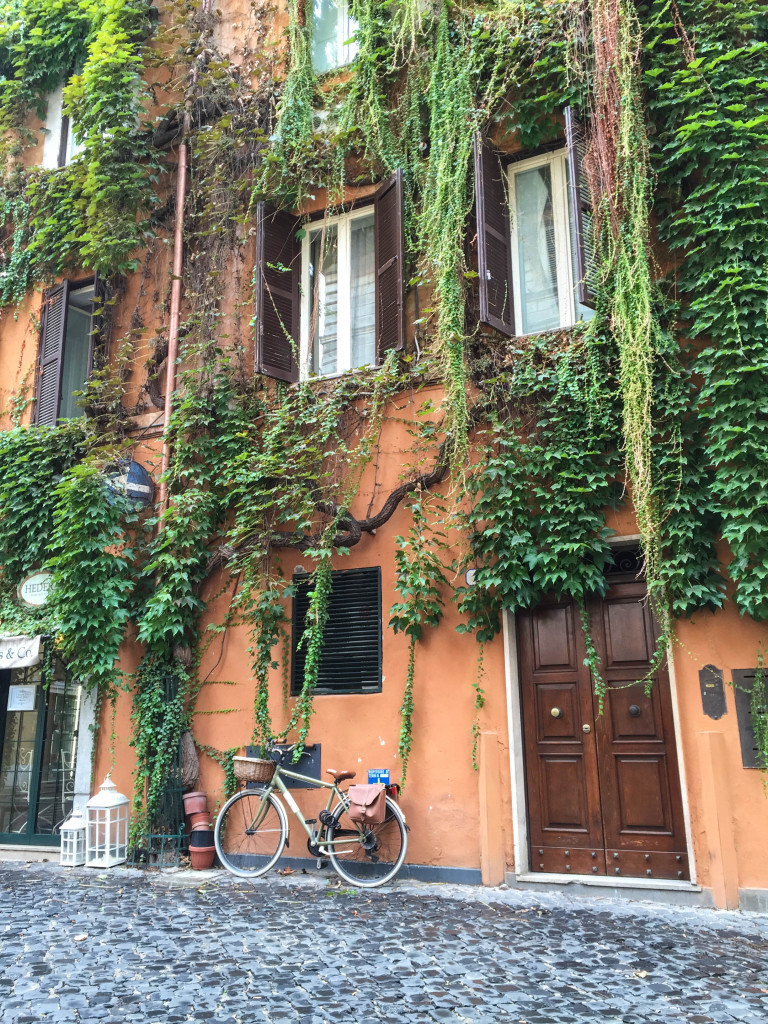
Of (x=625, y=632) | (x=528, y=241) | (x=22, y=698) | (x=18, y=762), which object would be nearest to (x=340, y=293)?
(x=528, y=241)

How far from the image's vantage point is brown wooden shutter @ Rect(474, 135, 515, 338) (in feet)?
24.5

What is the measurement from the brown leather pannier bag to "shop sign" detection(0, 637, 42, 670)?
13.8ft

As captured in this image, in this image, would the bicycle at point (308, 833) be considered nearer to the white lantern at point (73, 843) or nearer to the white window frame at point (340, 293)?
the white lantern at point (73, 843)

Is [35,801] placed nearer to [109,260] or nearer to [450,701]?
[450,701]

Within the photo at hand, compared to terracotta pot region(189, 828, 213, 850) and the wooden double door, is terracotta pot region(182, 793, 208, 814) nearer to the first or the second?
terracotta pot region(189, 828, 213, 850)

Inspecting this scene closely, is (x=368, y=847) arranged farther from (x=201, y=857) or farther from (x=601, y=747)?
(x=601, y=747)

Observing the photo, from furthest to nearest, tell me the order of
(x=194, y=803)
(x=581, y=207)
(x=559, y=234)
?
1. (x=194, y=803)
2. (x=559, y=234)
3. (x=581, y=207)

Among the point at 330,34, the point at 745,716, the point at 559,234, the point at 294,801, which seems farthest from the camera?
the point at 330,34

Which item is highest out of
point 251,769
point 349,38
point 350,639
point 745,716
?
point 349,38

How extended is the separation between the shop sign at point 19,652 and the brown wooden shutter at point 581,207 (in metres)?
6.61

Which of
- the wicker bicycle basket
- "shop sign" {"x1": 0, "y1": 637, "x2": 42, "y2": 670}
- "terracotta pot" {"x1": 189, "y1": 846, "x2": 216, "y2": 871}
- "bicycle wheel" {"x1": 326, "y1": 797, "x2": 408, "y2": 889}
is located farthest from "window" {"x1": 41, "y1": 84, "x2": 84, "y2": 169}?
"bicycle wheel" {"x1": 326, "y1": 797, "x2": 408, "y2": 889}

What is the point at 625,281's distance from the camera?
22.0 ft

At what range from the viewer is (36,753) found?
9.73m

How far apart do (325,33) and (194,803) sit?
847 centimetres
